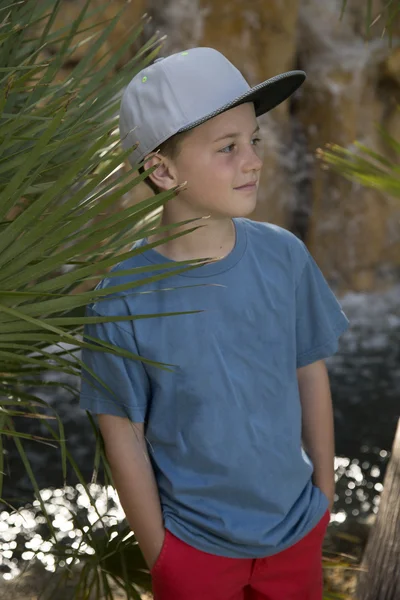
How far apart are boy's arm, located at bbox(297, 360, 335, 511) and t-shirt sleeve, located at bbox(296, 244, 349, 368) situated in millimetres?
36

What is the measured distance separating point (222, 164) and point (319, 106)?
17.6 ft

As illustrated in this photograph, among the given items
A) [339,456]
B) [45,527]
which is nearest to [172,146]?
[45,527]

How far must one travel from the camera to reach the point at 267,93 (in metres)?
1.60

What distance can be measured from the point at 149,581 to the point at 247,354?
0.59 meters

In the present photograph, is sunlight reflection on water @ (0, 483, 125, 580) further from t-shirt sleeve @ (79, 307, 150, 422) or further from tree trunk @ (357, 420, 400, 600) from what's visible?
t-shirt sleeve @ (79, 307, 150, 422)

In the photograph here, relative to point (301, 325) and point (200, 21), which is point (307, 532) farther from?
point (200, 21)

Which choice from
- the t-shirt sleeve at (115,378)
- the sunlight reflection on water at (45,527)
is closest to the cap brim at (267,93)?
the t-shirt sleeve at (115,378)

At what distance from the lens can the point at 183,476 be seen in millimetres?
1576

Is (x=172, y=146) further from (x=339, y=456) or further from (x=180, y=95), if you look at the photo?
(x=339, y=456)

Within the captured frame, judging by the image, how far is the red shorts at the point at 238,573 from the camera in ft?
5.21

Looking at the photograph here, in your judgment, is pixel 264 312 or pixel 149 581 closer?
pixel 264 312

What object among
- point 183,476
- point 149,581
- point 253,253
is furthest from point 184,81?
point 149,581

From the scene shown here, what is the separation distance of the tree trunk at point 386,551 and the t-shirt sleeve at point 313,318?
2.01ft

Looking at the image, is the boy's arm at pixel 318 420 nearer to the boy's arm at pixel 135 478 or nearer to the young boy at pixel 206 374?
the young boy at pixel 206 374
